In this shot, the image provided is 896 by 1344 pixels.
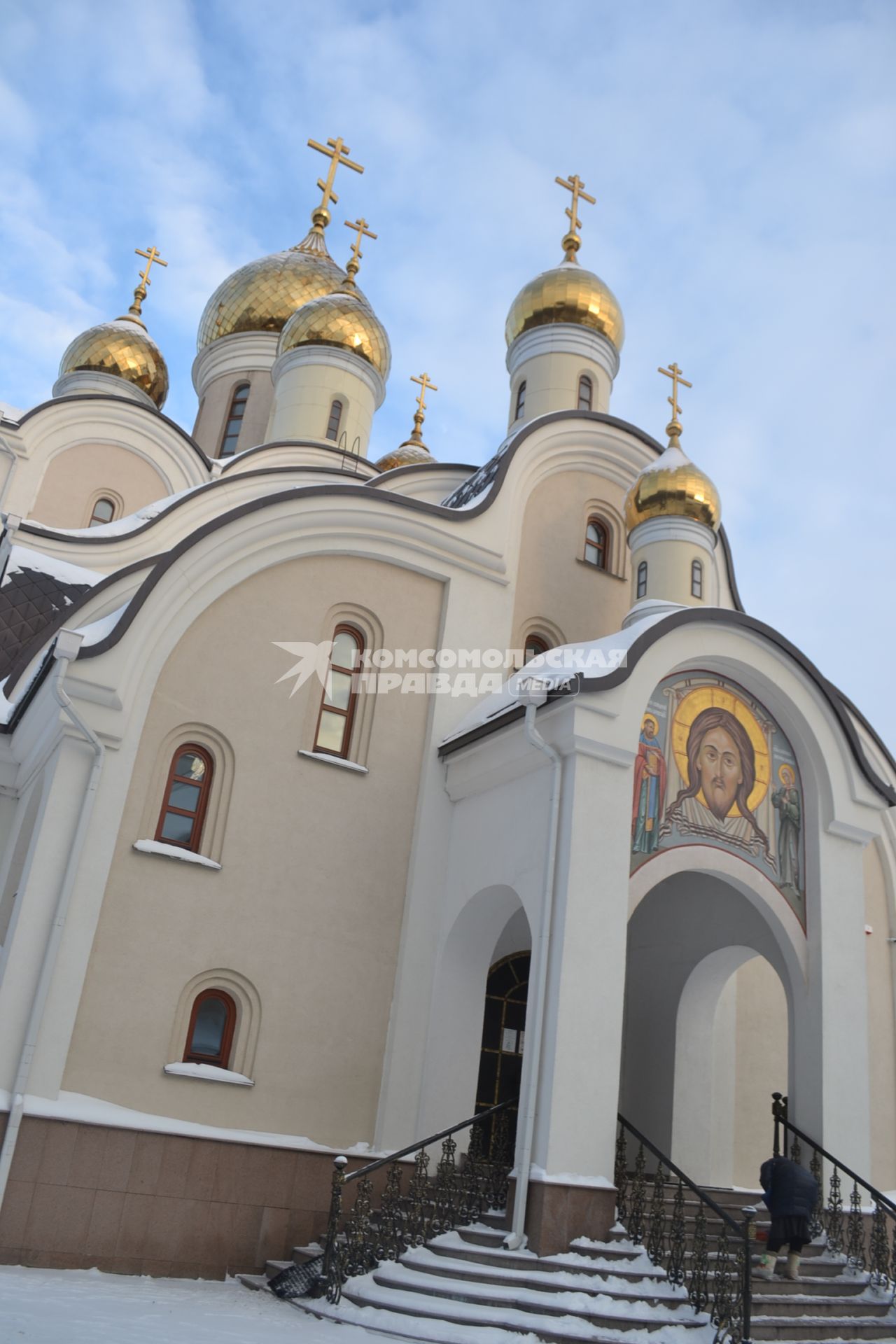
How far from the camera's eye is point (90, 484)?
14.0 meters

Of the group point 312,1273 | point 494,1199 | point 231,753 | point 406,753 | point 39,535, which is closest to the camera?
point 312,1273

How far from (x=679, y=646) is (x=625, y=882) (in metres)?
1.91

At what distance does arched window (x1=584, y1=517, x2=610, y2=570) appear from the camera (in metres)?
11.7

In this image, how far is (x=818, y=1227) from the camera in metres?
7.73

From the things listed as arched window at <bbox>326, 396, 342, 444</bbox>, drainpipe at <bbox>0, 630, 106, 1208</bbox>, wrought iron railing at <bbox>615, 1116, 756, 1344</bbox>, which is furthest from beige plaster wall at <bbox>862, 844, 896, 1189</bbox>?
arched window at <bbox>326, 396, 342, 444</bbox>

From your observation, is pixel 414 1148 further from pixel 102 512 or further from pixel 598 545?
pixel 102 512

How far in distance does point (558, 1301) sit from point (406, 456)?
1616 cm

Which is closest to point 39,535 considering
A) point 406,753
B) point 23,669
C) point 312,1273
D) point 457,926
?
point 23,669

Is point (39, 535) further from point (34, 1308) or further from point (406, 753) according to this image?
point (34, 1308)

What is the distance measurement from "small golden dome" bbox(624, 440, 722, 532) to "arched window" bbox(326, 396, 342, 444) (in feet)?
15.5

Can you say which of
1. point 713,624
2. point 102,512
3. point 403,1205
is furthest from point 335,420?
point 403,1205

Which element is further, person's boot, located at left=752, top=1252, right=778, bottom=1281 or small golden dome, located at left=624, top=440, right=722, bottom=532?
small golden dome, located at left=624, top=440, right=722, bottom=532

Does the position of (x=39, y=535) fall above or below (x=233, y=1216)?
above

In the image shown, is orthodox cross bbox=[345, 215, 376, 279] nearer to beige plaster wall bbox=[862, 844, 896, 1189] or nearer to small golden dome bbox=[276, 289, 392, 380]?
small golden dome bbox=[276, 289, 392, 380]
